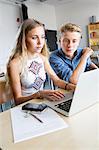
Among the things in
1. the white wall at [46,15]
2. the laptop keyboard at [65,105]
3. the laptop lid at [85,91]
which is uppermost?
the white wall at [46,15]

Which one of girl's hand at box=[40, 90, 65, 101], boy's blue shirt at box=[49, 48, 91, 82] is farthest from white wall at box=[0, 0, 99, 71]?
girl's hand at box=[40, 90, 65, 101]

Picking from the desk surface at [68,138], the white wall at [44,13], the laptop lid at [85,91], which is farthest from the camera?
the white wall at [44,13]

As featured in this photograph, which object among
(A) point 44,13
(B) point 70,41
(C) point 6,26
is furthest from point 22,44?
(A) point 44,13

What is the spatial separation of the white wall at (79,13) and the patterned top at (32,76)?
452cm

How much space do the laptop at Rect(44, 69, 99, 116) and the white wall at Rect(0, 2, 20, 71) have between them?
3652mm

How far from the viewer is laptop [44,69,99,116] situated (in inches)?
31.3

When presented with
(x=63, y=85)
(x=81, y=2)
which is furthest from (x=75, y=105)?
(x=81, y=2)

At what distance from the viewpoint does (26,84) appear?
1.40 m

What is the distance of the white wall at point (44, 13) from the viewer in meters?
5.34

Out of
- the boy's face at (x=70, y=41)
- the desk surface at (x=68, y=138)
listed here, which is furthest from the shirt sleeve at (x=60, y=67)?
the desk surface at (x=68, y=138)

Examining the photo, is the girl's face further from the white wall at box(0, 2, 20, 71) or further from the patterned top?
the white wall at box(0, 2, 20, 71)

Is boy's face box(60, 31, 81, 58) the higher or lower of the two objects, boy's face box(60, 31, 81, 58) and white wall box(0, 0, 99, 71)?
the lower

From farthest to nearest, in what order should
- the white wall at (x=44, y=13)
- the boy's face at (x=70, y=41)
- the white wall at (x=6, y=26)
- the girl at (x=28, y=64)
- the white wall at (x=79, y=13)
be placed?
the white wall at (x=79, y=13) → the white wall at (x=44, y=13) → the white wall at (x=6, y=26) → the boy's face at (x=70, y=41) → the girl at (x=28, y=64)

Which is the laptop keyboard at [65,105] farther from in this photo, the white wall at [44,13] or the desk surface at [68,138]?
the white wall at [44,13]
